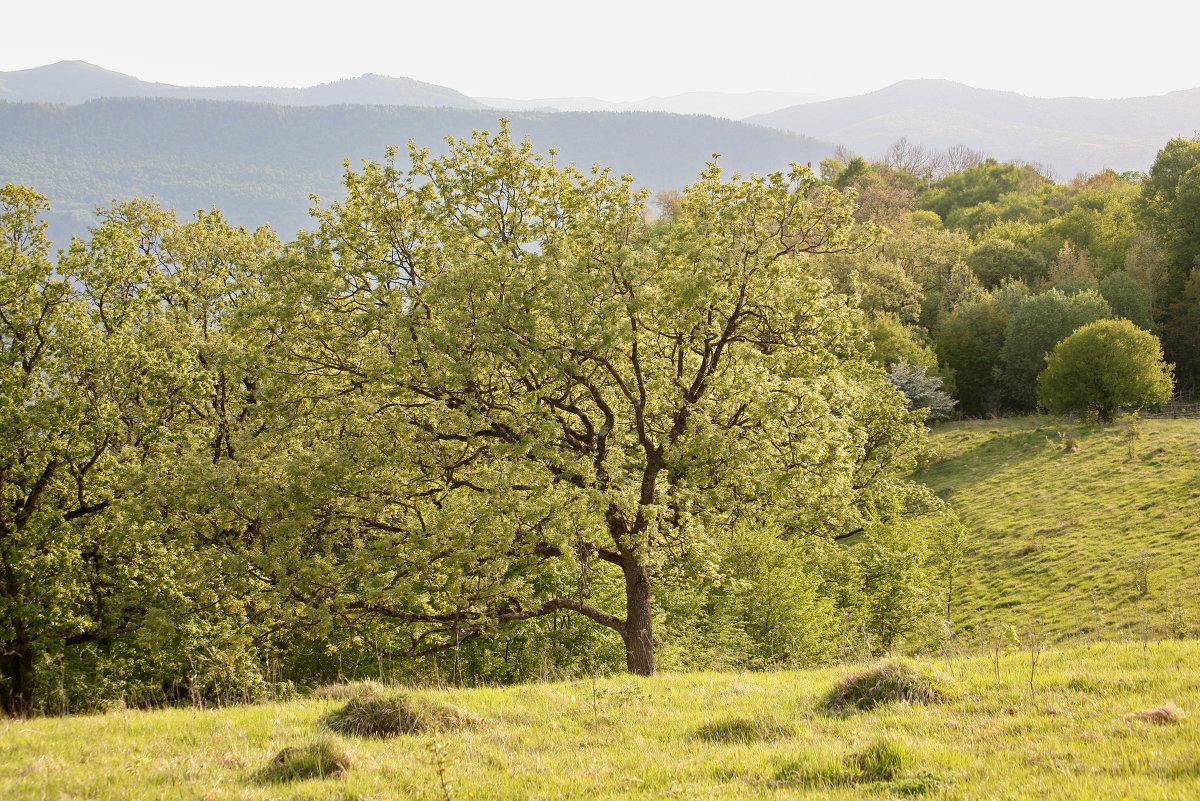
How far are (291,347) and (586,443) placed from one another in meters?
7.28

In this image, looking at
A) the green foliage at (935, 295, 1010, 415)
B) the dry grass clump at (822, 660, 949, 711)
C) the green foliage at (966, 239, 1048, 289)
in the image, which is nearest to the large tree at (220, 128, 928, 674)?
the dry grass clump at (822, 660, 949, 711)

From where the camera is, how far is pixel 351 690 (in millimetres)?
13078

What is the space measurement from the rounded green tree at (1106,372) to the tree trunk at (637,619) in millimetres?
52961

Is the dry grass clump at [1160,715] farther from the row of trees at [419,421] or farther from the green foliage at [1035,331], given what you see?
the green foliage at [1035,331]

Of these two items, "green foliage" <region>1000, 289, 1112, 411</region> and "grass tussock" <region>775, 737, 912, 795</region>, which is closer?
"grass tussock" <region>775, 737, 912, 795</region>

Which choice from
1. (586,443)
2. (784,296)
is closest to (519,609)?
(586,443)

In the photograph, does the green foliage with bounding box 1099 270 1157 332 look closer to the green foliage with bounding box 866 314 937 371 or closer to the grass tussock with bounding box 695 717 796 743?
the green foliage with bounding box 866 314 937 371

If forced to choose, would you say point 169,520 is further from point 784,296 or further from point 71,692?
point 784,296

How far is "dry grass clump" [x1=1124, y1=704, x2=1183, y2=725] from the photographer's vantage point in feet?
28.9

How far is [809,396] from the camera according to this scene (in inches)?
699

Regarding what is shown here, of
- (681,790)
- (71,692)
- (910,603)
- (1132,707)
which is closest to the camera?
(681,790)

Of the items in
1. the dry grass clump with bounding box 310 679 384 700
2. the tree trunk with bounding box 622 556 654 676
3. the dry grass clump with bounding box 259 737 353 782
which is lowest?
the tree trunk with bounding box 622 556 654 676

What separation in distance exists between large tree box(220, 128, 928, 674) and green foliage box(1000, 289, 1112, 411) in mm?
58360

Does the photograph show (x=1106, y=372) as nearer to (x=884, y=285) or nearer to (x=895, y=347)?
(x=895, y=347)
